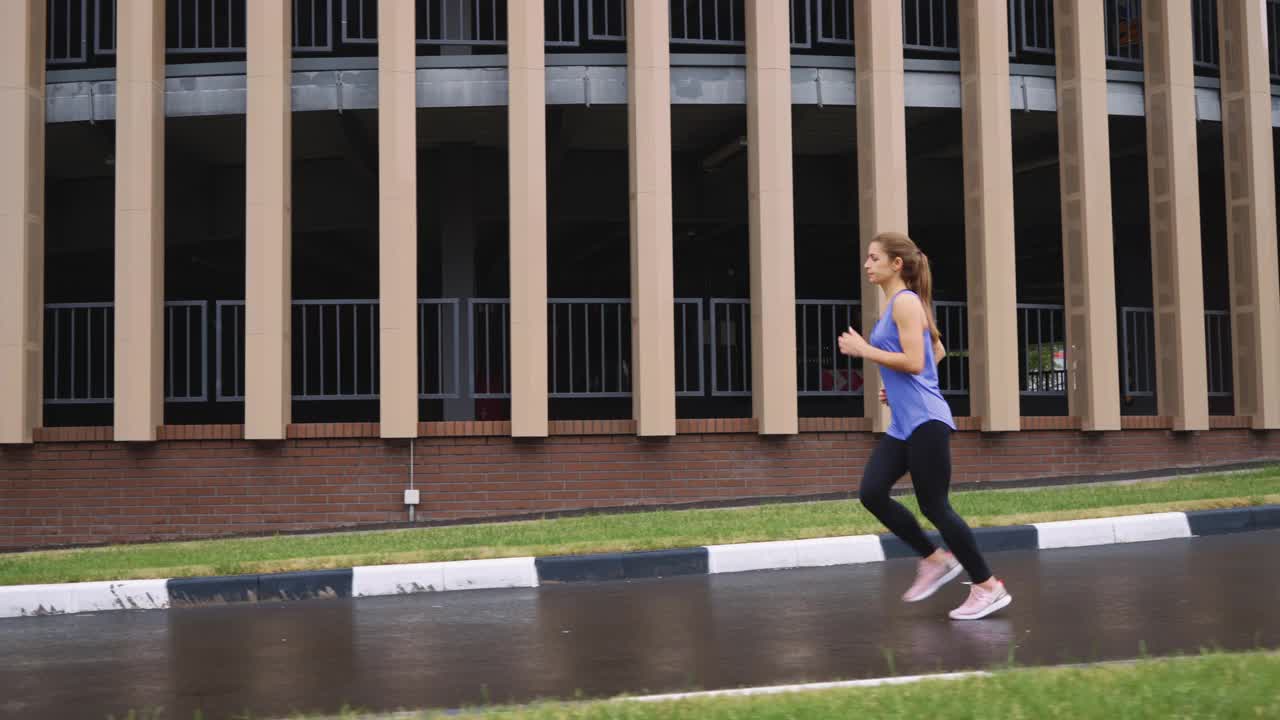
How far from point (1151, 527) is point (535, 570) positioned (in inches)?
162

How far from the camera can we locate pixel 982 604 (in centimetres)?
568

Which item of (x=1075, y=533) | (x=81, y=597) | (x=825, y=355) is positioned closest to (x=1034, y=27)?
(x=825, y=355)

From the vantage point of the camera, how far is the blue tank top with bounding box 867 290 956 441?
18.9 ft

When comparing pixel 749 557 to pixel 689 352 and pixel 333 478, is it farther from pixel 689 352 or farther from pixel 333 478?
pixel 689 352

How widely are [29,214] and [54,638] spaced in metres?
7.55

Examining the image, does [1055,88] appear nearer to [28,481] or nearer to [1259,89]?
[1259,89]

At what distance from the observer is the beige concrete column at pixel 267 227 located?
12.4 meters

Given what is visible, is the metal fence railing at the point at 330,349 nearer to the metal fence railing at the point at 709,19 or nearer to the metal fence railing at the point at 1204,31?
the metal fence railing at the point at 709,19

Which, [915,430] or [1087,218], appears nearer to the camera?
[915,430]

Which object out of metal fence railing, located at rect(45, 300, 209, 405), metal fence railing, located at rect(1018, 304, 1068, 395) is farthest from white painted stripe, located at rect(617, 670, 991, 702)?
metal fence railing, located at rect(1018, 304, 1068, 395)

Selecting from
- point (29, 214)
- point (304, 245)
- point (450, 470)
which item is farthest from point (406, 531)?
point (304, 245)

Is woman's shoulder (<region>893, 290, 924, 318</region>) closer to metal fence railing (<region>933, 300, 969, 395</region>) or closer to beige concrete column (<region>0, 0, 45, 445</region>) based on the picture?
metal fence railing (<region>933, 300, 969, 395</region>)

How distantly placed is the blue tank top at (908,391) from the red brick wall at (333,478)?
6.77 m

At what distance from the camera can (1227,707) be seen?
348 cm
